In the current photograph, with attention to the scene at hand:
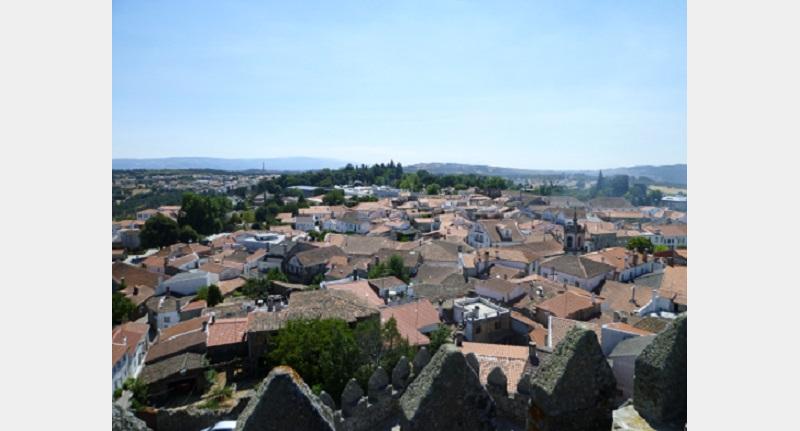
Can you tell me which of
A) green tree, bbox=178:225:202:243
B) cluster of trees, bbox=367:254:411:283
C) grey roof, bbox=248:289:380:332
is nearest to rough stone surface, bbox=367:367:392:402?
grey roof, bbox=248:289:380:332

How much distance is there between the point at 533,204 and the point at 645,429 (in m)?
92.5

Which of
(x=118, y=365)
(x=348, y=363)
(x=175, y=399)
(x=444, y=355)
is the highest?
(x=444, y=355)

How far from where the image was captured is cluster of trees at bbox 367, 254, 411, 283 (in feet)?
117

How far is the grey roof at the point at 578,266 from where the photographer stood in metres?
37.0

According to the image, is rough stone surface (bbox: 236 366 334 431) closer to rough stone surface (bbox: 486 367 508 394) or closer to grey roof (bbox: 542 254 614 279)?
rough stone surface (bbox: 486 367 508 394)

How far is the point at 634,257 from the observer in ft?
130

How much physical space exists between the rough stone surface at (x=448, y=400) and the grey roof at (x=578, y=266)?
34.9 m

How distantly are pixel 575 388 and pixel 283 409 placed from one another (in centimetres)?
227

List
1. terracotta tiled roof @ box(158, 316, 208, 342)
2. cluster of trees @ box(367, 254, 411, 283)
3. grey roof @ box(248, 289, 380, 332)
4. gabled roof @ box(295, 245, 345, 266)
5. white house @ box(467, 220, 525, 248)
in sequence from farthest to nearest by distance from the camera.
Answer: white house @ box(467, 220, 525, 248) < gabled roof @ box(295, 245, 345, 266) < cluster of trees @ box(367, 254, 411, 283) < terracotta tiled roof @ box(158, 316, 208, 342) < grey roof @ box(248, 289, 380, 332)

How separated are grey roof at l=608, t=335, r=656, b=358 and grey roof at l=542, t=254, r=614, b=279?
70.8 feet

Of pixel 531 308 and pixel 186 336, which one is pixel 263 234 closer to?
pixel 186 336

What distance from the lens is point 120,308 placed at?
2967cm

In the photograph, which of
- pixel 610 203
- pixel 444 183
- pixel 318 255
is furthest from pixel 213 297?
pixel 444 183

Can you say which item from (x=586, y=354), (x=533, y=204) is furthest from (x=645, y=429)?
(x=533, y=204)
